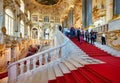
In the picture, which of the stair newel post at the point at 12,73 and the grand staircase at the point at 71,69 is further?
the stair newel post at the point at 12,73

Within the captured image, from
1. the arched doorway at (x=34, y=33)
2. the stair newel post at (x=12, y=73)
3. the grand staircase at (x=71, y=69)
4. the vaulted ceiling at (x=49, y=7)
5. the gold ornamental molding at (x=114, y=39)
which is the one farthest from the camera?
the arched doorway at (x=34, y=33)

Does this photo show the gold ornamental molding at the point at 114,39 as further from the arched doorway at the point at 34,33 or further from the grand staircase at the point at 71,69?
the arched doorway at the point at 34,33

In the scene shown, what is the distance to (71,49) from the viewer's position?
10039 mm

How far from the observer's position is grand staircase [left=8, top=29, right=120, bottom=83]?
5.33m

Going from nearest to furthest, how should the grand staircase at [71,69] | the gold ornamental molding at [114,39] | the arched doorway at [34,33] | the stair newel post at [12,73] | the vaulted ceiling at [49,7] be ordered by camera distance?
the grand staircase at [71,69]
the stair newel post at [12,73]
the gold ornamental molding at [114,39]
the vaulted ceiling at [49,7]
the arched doorway at [34,33]

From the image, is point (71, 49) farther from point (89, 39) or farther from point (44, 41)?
point (44, 41)

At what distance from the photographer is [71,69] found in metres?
7.18

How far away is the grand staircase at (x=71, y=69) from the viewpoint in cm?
533

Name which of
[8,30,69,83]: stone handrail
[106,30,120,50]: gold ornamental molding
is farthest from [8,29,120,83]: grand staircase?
[106,30,120,50]: gold ornamental molding

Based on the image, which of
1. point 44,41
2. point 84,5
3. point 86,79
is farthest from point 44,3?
point 86,79

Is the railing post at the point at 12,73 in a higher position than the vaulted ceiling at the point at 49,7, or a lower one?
lower

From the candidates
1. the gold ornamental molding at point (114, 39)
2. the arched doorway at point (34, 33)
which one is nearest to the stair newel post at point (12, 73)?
the gold ornamental molding at point (114, 39)

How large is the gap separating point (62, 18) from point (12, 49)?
23491 mm

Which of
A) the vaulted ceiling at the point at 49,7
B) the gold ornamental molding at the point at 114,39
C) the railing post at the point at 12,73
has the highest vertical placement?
the vaulted ceiling at the point at 49,7
